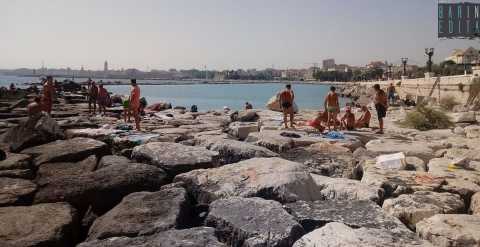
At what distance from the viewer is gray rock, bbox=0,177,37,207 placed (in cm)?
484

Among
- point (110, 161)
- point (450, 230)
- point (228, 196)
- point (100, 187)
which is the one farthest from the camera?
point (110, 161)

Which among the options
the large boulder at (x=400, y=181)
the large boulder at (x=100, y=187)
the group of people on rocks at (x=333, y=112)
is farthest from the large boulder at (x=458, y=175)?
the group of people on rocks at (x=333, y=112)

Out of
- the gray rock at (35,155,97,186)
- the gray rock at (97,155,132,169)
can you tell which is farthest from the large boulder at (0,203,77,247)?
the gray rock at (97,155,132,169)

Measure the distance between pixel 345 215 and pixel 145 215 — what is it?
1.92m

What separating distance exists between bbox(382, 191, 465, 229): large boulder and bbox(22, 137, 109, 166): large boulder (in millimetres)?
4615

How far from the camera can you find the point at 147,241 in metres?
3.57

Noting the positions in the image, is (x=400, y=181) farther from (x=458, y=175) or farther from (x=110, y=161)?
(x=110, y=161)

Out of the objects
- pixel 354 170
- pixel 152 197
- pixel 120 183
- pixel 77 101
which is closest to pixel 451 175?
pixel 354 170

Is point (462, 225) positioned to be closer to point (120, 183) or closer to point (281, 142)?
point (120, 183)

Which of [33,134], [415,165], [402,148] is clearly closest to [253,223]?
[415,165]

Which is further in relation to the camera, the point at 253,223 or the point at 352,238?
the point at 253,223

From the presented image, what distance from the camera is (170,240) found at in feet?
11.6

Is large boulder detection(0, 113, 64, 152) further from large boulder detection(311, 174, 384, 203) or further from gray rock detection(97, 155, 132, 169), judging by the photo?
large boulder detection(311, 174, 384, 203)

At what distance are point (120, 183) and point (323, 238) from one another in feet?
8.69
